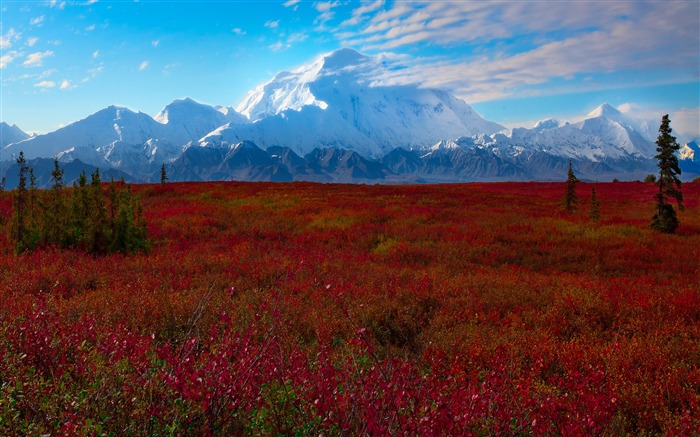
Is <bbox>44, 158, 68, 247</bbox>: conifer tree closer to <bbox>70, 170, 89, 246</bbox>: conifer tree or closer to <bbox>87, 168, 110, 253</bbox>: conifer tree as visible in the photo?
<bbox>70, 170, 89, 246</bbox>: conifer tree

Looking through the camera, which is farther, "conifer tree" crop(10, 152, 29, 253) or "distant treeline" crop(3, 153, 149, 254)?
"distant treeline" crop(3, 153, 149, 254)

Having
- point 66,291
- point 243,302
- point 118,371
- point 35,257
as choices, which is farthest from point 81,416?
point 35,257

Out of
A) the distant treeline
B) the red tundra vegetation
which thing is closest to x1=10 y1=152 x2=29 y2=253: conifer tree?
the distant treeline

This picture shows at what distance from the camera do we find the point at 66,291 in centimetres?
916

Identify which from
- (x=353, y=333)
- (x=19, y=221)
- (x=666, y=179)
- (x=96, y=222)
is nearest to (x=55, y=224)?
(x=19, y=221)

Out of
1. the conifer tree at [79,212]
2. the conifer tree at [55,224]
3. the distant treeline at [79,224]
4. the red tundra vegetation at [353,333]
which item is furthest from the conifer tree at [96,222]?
the red tundra vegetation at [353,333]

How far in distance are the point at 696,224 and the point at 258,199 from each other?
27558 mm

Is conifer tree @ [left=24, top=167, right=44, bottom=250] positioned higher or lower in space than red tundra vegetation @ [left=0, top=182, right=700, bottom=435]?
higher

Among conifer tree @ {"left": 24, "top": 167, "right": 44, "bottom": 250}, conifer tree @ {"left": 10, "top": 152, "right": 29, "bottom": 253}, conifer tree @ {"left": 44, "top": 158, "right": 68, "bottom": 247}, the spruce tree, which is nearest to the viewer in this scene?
conifer tree @ {"left": 10, "top": 152, "right": 29, "bottom": 253}

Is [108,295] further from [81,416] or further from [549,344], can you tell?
[549,344]

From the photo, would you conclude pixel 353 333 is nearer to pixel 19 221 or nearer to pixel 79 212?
pixel 79 212

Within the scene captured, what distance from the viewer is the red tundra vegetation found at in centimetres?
355

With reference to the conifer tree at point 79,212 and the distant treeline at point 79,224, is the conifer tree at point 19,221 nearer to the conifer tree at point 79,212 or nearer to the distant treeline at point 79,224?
the distant treeline at point 79,224

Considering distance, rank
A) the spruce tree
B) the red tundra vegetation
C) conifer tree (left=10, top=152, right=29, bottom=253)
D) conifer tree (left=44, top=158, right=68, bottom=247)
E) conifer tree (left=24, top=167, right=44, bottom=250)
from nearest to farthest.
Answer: the red tundra vegetation, conifer tree (left=10, top=152, right=29, bottom=253), conifer tree (left=24, top=167, right=44, bottom=250), conifer tree (left=44, top=158, right=68, bottom=247), the spruce tree
